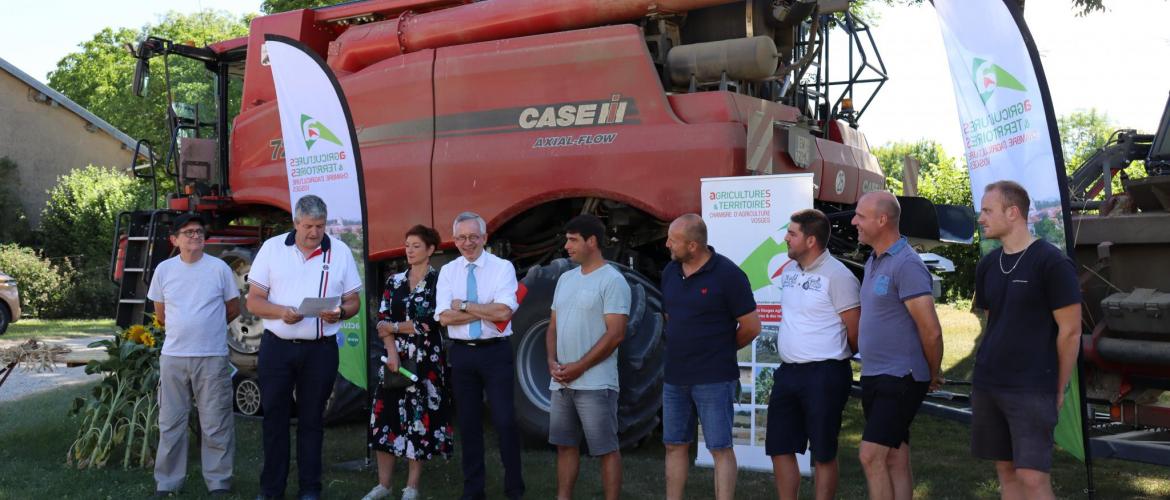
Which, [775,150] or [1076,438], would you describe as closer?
[1076,438]

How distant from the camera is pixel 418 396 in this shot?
6449 mm

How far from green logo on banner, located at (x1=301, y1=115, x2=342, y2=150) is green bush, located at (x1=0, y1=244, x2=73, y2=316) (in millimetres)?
20885

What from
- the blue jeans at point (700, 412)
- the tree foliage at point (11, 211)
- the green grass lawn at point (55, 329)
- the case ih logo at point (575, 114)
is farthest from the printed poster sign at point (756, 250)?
the tree foliage at point (11, 211)

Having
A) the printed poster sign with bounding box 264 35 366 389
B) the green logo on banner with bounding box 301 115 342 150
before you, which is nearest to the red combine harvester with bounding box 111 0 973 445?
the printed poster sign with bounding box 264 35 366 389

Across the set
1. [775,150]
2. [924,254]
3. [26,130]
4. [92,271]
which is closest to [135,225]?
[775,150]

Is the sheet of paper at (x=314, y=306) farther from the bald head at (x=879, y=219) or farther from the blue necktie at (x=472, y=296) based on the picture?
the bald head at (x=879, y=219)

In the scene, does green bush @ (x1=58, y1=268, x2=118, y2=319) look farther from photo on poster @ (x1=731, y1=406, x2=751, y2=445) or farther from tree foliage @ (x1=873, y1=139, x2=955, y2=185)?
tree foliage @ (x1=873, y1=139, x2=955, y2=185)

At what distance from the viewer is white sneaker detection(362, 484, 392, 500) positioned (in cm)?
629

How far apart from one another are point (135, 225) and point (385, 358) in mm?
4970

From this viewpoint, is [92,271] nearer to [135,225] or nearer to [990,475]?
[135,225]

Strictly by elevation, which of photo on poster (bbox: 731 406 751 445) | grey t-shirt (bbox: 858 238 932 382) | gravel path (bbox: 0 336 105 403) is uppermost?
grey t-shirt (bbox: 858 238 932 382)

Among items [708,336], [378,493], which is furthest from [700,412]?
[378,493]

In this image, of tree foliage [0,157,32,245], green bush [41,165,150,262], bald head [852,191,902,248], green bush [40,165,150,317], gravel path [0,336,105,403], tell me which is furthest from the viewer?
tree foliage [0,157,32,245]

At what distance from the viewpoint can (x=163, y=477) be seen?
6551 mm
